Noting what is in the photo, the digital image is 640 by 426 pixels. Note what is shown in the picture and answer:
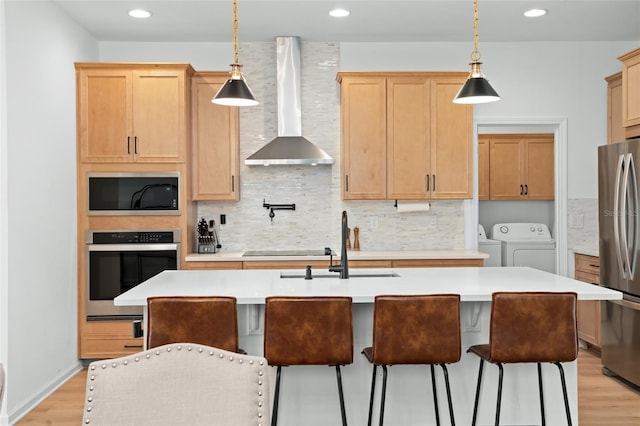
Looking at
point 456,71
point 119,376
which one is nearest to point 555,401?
point 119,376

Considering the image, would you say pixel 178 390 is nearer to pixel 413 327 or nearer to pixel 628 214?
pixel 413 327

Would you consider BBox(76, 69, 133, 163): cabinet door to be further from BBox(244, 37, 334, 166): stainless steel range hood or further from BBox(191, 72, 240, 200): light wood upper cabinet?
BBox(244, 37, 334, 166): stainless steel range hood

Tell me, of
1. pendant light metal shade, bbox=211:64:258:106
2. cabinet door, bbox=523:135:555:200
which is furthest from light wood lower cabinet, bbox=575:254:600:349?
pendant light metal shade, bbox=211:64:258:106

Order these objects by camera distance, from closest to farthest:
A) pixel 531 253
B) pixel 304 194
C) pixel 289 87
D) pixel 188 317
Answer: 1. pixel 188 317
2. pixel 289 87
3. pixel 304 194
4. pixel 531 253

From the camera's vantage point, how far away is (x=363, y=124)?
17.3ft

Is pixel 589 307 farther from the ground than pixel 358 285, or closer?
closer

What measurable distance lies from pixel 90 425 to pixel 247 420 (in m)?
0.39

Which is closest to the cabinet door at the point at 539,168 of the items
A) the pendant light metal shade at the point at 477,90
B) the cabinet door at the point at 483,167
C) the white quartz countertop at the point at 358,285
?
the cabinet door at the point at 483,167

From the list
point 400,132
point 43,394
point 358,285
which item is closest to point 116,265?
point 43,394

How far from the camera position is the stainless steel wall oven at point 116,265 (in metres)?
4.91

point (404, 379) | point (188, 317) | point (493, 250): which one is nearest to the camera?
point (188, 317)

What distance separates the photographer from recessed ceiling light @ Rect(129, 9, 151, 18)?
4594mm

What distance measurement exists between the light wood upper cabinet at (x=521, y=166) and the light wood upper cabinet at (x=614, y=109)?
3.39ft

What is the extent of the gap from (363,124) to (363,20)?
89cm
